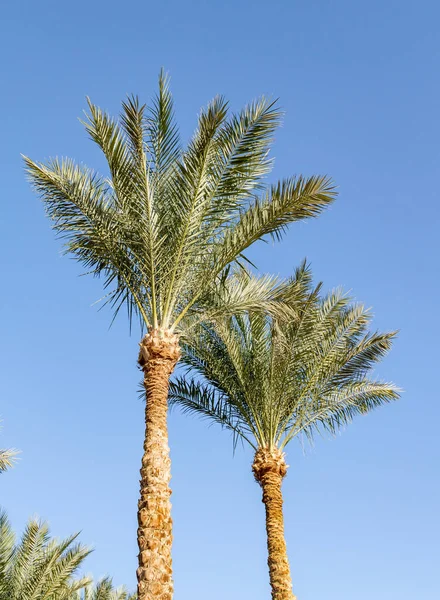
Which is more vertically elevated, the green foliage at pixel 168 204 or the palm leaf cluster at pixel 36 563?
the green foliage at pixel 168 204

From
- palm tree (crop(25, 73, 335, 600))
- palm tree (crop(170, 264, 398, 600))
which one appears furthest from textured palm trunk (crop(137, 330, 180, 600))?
palm tree (crop(170, 264, 398, 600))

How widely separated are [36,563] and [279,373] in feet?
23.0

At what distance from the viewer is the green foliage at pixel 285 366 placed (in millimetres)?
14766

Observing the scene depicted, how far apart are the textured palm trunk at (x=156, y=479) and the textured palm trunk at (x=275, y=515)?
17.2 ft

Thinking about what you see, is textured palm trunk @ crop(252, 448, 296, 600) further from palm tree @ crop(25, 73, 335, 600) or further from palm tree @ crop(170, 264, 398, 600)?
palm tree @ crop(25, 73, 335, 600)

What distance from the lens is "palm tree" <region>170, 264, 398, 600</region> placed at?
48.2ft

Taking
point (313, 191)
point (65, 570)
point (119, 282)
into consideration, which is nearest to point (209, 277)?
point (119, 282)

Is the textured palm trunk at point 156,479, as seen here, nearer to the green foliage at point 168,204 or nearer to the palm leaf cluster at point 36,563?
the green foliage at point 168,204

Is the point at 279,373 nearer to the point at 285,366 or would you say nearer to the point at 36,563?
→ the point at 285,366

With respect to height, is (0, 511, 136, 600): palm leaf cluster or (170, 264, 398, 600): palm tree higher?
(170, 264, 398, 600): palm tree

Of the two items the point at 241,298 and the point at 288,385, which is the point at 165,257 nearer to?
the point at 241,298

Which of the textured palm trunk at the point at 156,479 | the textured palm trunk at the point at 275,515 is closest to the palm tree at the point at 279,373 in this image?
the textured palm trunk at the point at 275,515

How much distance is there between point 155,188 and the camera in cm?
1124

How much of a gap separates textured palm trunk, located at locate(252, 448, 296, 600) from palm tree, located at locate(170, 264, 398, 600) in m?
0.02
